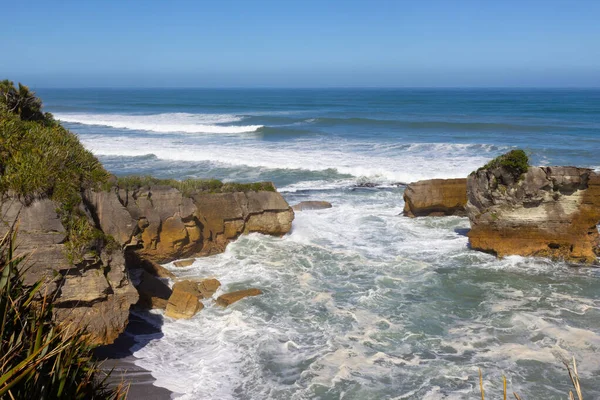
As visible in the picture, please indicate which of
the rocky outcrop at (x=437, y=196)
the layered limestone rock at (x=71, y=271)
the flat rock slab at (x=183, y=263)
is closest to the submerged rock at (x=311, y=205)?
the rocky outcrop at (x=437, y=196)

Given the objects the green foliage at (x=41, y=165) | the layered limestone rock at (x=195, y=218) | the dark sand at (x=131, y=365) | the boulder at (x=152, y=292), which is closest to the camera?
the dark sand at (x=131, y=365)

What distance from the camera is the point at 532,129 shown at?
4966 cm

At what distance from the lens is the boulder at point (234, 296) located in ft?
43.9

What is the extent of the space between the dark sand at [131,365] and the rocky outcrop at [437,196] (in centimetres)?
1190

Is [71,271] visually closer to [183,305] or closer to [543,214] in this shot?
[183,305]

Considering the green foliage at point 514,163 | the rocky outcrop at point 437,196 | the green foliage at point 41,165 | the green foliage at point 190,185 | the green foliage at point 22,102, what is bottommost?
the rocky outcrop at point 437,196

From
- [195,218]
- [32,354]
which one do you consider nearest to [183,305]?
[195,218]

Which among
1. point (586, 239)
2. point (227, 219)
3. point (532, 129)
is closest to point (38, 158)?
point (227, 219)

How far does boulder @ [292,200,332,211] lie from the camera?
2221 centimetres

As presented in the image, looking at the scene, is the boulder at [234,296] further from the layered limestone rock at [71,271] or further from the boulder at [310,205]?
the boulder at [310,205]

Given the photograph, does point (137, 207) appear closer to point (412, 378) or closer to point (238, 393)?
point (238, 393)

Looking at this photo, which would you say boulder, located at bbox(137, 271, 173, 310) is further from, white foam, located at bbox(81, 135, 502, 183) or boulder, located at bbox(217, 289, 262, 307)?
white foam, located at bbox(81, 135, 502, 183)

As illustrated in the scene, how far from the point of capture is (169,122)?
63219 millimetres

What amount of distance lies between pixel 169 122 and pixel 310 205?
4444 centimetres
